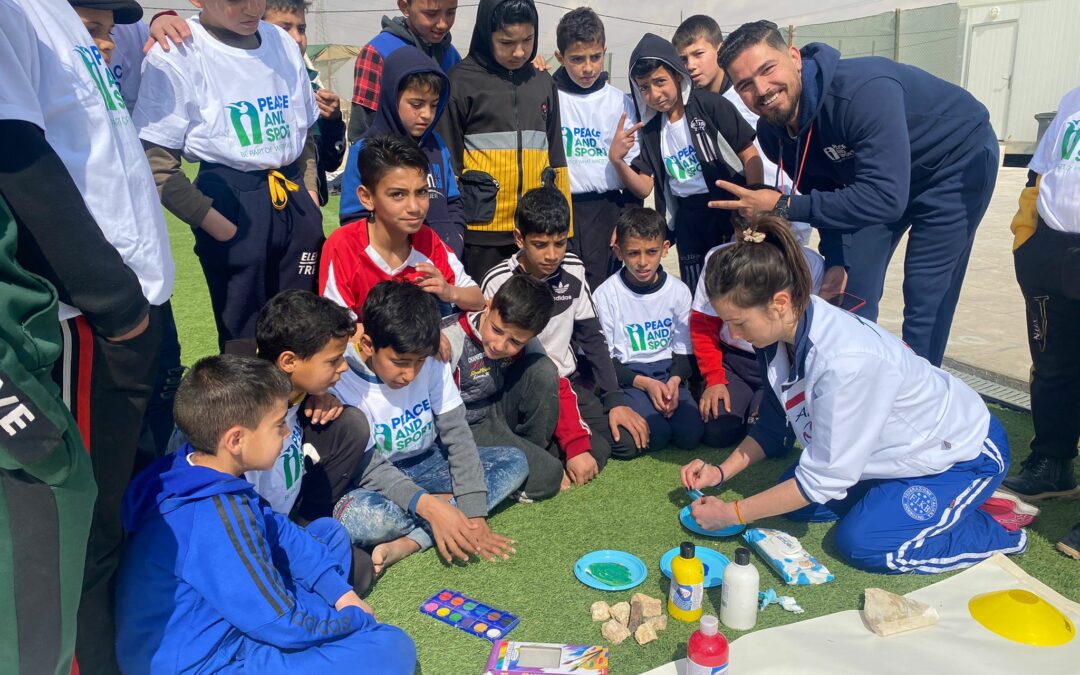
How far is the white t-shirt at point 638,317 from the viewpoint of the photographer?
416 cm

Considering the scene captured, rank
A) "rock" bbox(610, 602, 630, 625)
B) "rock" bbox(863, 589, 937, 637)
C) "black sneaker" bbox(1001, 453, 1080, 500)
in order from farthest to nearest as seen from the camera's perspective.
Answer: "black sneaker" bbox(1001, 453, 1080, 500) → "rock" bbox(610, 602, 630, 625) → "rock" bbox(863, 589, 937, 637)

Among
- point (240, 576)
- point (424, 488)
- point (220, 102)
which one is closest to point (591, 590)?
point (424, 488)

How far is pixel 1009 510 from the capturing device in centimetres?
301

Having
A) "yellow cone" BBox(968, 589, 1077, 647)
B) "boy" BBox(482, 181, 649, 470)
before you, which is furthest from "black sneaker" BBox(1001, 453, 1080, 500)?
"boy" BBox(482, 181, 649, 470)

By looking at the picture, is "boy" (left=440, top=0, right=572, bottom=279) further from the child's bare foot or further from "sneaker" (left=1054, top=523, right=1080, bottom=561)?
"sneaker" (left=1054, top=523, right=1080, bottom=561)

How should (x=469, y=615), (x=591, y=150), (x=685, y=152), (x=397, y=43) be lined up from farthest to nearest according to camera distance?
(x=591, y=150) < (x=685, y=152) < (x=397, y=43) < (x=469, y=615)

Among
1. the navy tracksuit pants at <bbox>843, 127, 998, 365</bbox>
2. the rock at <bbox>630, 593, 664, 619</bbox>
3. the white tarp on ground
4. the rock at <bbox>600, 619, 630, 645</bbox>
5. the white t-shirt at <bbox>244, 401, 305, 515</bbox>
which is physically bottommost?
the white tarp on ground

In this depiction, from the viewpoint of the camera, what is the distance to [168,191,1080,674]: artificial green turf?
7.99 feet

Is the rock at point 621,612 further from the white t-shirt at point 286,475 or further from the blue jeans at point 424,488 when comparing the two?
the white t-shirt at point 286,475

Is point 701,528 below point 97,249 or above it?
below

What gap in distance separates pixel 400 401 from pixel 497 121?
173cm

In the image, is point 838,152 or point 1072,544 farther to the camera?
point 838,152

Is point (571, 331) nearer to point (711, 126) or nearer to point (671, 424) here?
point (671, 424)

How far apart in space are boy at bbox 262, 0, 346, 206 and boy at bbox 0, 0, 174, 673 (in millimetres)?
2267
